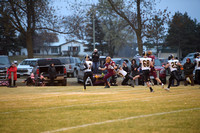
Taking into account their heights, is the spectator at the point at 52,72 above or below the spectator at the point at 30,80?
above

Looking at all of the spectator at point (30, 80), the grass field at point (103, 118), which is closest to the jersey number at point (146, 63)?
the grass field at point (103, 118)

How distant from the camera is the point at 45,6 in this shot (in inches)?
1490

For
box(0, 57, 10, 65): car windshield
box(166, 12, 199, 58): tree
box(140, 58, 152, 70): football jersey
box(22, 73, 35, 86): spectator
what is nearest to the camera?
box(140, 58, 152, 70): football jersey

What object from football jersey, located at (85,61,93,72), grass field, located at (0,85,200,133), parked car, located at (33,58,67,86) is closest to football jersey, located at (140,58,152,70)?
football jersey, located at (85,61,93,72)

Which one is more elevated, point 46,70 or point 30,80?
point 46,70

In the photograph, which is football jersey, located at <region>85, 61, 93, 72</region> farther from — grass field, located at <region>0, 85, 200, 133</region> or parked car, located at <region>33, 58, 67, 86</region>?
grass field, located at <region>0, 85, 200, 133</region>

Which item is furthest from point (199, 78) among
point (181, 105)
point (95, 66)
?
point (181, 105)

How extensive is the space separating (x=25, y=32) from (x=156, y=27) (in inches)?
561

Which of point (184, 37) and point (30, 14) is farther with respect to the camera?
point (184, 37)

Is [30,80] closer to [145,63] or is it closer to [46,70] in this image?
[46,70]

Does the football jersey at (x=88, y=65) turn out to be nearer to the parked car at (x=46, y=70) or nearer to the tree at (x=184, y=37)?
the parked car at (x=46, y=70)

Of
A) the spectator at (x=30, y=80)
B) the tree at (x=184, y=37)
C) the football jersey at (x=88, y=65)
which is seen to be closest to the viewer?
the football jersey at (x=88, y=65)

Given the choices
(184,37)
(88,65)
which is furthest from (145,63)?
(184,37)

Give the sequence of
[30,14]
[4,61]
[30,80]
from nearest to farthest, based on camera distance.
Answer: [30,80]
[4,61]
[30,14]
